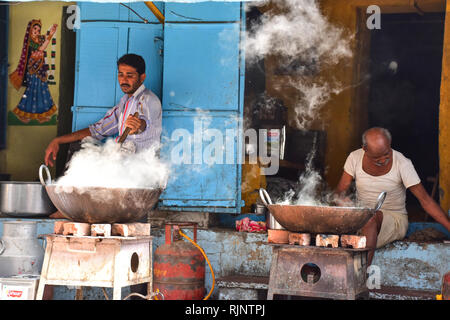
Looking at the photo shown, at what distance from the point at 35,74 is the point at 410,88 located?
6.05 metres

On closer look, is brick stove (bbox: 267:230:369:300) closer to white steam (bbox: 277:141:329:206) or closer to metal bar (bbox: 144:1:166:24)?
white steam (bbox: 277:141:329:206)

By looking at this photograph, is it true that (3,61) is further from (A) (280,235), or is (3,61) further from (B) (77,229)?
(A) (280,235)

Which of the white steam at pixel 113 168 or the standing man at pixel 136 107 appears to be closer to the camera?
the white steam at pixel 113 168

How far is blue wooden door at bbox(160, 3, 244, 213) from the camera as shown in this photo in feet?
20.3

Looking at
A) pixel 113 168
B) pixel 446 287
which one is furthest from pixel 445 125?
pixel 113 168

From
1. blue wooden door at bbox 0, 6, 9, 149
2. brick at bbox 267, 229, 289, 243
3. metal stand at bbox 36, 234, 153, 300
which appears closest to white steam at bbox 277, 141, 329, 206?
brick at bbox 267, 229, 289, 243

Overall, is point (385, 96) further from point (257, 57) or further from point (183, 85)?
point (183, 85)

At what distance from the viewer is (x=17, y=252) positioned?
17.1ft

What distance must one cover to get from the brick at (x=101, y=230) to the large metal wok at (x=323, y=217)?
1112 millimetres

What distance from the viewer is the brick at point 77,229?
14.4ft

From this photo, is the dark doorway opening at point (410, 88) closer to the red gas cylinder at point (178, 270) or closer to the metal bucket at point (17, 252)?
the red gas cylinder at point (178, 270)

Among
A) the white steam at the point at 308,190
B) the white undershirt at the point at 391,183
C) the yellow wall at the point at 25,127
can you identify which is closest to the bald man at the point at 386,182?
the white undershirt at the point at 391,183

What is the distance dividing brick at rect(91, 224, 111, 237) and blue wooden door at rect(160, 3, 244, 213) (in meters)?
1.89

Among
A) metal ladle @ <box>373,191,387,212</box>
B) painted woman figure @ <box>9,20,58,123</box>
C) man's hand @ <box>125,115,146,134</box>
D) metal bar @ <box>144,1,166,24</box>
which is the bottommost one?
metal ladle @ <box>373,191,387,212</box>
